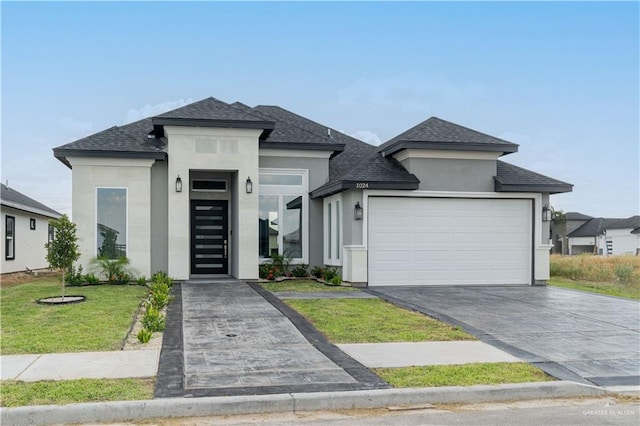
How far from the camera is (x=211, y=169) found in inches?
639

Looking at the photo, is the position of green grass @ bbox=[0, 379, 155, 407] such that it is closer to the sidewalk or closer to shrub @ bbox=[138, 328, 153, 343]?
the sidewalk

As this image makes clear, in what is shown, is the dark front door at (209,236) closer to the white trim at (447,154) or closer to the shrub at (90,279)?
the shrub at (90,279)

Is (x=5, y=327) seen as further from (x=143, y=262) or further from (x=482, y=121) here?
(x=482, y=121)

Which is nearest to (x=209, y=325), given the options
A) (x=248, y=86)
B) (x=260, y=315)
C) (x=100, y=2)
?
(x=260, y=315)

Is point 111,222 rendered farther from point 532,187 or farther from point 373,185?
point 532,187

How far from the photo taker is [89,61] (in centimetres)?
1811

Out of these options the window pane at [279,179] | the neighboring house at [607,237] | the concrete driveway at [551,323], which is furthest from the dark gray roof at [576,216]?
the concrete driveway at [551,323]

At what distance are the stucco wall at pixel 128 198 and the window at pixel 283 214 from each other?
11.1 feet

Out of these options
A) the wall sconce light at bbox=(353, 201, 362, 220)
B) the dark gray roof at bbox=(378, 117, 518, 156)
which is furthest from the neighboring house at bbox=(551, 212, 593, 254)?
the wall sconce light at bbox=(353, 201, 362, 220)

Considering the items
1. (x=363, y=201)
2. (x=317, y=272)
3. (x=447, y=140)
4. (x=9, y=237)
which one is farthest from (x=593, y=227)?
(x=9, y=237)

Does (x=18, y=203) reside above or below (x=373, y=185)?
below

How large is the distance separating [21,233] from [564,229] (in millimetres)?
58990

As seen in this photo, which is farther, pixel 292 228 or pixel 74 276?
pixel 292 228

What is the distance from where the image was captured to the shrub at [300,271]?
1711 cm
